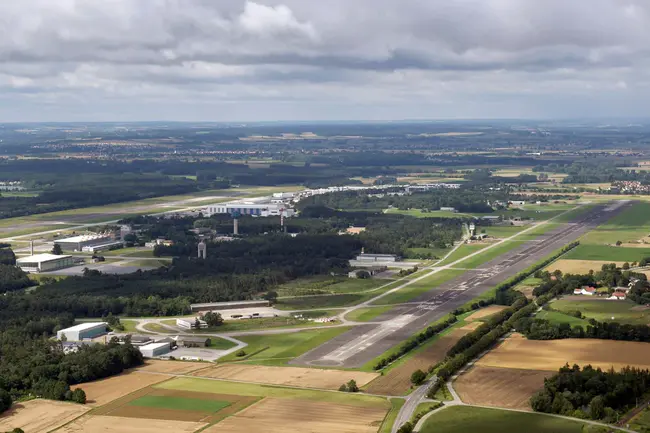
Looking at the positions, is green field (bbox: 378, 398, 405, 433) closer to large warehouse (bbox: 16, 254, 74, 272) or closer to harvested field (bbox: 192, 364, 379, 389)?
harvested field (bbox: 192, 364, 379, 389)

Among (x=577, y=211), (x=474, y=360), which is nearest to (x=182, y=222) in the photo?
(x=577, y=211)

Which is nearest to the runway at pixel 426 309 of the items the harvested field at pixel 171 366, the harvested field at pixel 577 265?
the harvested field at pixel 577 265

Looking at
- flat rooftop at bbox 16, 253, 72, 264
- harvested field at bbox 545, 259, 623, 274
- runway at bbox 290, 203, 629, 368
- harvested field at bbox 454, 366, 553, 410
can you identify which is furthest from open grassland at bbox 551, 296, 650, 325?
flat rooftop at bbox 16, 253, 72, 264

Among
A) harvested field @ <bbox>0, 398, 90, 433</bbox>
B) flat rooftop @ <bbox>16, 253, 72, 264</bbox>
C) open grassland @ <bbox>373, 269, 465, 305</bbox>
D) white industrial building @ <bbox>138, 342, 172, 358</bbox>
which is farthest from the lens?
flat rooftop @ <bbox>16, 253, 72, 264</bbox>

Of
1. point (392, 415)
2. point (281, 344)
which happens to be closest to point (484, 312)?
point (281, 344)

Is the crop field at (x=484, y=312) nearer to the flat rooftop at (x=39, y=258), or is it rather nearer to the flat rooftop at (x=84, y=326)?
the flat rooftop at (x=84, y=326)
